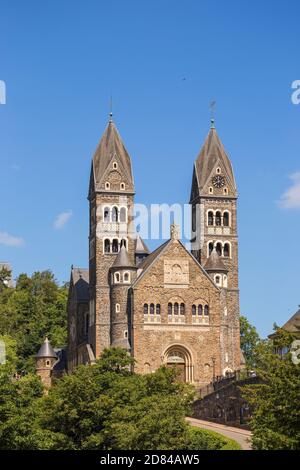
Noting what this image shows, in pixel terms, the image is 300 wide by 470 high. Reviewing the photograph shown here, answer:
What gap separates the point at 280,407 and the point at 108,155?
53425 millimetres

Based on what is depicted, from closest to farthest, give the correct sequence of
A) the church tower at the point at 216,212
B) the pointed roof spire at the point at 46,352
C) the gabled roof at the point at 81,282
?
the church tower at the point at 216,212
the gabled roof at the point at 81,282
the pointed roof spire at the point at 46,352

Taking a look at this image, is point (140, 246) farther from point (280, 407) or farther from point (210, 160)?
point (280, 407)

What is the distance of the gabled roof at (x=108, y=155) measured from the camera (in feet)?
296

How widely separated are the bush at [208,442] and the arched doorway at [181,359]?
101 feet

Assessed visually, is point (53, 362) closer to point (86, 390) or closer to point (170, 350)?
point (170, 350)

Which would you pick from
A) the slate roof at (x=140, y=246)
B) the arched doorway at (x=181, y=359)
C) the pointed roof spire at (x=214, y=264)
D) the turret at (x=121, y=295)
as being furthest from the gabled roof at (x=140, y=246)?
the arched doorway at (x=181, y=359)

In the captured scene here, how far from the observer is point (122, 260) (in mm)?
86438

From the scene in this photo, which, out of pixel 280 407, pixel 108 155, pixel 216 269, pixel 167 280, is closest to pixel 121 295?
pixel 167 280

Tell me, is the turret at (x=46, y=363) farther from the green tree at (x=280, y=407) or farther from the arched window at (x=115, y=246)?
the green tree at (x=280, y=407)

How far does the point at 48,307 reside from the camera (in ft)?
Answer: 400

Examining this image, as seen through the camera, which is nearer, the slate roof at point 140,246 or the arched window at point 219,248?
the arched window at point 219,248

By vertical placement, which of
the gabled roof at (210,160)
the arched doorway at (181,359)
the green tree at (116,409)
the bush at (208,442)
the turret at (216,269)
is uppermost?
the gabled roof at (210,160)

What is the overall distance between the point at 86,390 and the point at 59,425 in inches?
95.1
